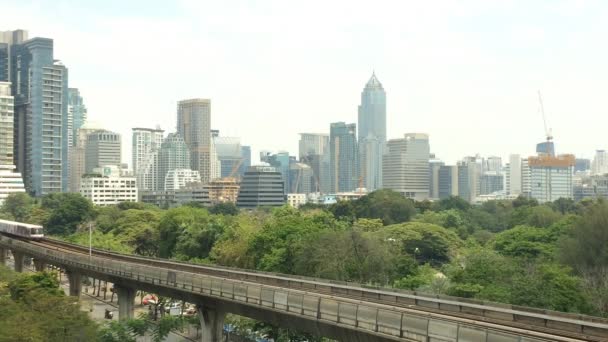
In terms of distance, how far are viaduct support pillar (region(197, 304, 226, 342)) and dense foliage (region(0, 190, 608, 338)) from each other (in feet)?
46.0

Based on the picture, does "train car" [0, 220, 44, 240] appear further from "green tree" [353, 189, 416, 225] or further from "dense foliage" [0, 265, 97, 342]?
"green tree" [353, 189, 416, 225]

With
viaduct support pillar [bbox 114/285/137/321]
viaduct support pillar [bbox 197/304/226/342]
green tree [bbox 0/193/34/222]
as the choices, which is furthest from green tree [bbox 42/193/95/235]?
viaduct support pillar [bbox 197/304/226/342]

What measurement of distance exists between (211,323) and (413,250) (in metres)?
57.2

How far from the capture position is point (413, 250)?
330 feet

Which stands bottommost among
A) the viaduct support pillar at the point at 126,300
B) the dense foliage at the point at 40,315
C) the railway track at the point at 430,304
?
the viaduct support pillar at the point at 126,300

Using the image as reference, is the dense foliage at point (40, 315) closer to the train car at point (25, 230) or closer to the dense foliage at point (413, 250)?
the dense foliage at point (413, 250)

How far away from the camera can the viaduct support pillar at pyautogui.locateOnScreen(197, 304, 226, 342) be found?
46.6 meters

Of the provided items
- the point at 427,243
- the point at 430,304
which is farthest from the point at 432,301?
the point at 427,243

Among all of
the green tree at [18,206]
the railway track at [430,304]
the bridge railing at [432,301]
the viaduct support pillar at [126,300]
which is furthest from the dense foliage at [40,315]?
the green tree at [18,206]

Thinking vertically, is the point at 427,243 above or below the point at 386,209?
below

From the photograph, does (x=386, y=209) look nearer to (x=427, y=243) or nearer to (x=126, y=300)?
(x=427, y=243)

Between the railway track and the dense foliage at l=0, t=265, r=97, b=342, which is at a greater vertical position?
the railway track

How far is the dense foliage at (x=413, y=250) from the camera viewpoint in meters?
49.0

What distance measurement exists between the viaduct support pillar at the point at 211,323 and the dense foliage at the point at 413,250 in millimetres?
14013
